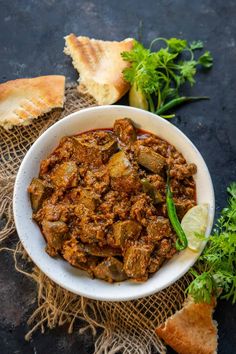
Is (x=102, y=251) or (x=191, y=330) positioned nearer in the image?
(x=102, y=251)

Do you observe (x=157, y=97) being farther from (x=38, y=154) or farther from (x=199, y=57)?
(x=38, y=154)

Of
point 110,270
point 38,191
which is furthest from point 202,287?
point 38,191

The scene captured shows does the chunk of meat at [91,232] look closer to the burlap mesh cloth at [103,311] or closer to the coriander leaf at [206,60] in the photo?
the burlap mesh cloth at [103,311]

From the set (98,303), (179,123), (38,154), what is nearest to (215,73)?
(179,123)

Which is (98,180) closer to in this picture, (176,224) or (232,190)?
(176,224)

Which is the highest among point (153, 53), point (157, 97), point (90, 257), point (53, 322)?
point (153, 53)

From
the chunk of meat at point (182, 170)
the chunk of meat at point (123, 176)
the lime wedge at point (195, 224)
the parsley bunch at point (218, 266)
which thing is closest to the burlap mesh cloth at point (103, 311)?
the parsley bunch at point (218, 266)

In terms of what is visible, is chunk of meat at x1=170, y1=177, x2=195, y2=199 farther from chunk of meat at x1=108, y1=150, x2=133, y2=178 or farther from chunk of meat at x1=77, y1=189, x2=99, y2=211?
chunk of meat at x1=77, y1=189, x2=99, y2=211
